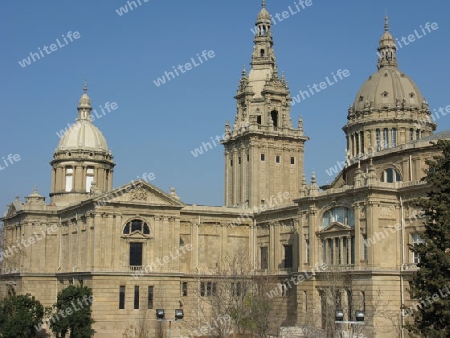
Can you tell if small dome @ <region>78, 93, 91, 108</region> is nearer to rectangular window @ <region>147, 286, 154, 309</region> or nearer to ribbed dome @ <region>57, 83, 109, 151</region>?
ribbed dome @ <region>57, 83, 109, 151</region>

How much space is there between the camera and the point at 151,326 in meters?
83.9

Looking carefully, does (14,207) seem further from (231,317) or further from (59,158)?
(231,317)

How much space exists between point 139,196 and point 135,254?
21.9 ft

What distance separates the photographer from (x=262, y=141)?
337ft

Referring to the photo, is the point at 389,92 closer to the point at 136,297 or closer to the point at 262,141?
the point at 262,141

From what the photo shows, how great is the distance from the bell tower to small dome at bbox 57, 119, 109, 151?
700 inches

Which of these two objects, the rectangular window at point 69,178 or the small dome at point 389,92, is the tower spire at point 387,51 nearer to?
the small dome at point 389,92

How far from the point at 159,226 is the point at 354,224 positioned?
2662cm

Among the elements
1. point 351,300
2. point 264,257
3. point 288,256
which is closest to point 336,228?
point 351,300

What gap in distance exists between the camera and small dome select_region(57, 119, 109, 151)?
10750 cm

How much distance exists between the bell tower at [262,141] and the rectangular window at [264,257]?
7.15 meters

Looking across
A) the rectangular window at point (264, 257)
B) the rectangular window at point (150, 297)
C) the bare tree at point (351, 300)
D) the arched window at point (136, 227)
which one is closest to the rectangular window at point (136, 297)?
the rectangular window at point (150, 297)

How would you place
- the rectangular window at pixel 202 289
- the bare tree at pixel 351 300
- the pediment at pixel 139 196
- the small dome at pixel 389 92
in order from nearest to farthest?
the bare tree at pixel 351 300
the pediment at pixel 139 196
the rectangular window at pixel 202 289
the small dome at pixel 389 92

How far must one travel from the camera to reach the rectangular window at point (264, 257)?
94588 mm
